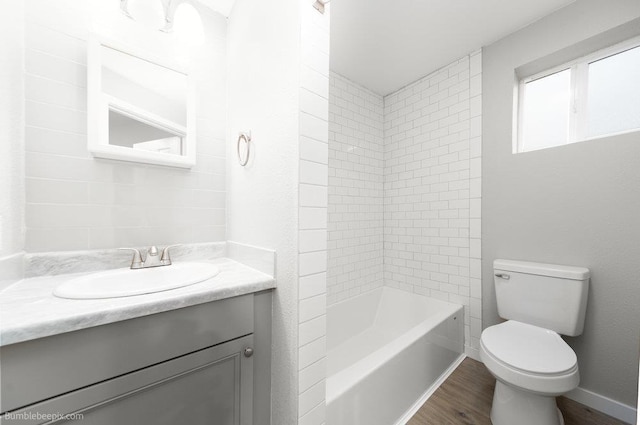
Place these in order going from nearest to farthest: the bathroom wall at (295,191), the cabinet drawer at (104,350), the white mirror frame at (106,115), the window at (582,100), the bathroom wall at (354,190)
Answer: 1. the cabinet drawer at (104,350)
2. the bathroom wall at (295,191)
3. the white mirror frame at (106,115)
4. the window at (582,100)
5. the bathroom wall at (354,190)

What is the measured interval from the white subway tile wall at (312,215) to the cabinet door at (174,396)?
25 cm

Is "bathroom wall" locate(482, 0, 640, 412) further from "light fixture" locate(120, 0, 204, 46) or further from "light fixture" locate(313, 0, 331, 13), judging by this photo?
"light fixture" locate(120, 0, 204, 46)

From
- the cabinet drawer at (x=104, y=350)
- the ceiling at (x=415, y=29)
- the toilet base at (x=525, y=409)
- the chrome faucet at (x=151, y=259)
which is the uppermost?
the ceiling at (x=415, y=29)

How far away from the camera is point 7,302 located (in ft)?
2.40

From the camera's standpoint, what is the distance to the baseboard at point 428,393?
1.42 metres

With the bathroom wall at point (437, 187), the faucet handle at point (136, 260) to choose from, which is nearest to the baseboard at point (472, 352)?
the bathroom wall at point (437, 187)

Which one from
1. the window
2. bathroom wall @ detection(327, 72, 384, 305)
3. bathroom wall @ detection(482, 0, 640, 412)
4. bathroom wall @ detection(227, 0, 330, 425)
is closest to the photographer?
bathroom wall @ detection(227, 0, 330, 425)

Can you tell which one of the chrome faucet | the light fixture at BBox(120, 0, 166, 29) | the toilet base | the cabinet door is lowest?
the toilet base

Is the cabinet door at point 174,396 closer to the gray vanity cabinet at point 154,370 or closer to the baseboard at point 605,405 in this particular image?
the gray vanity cabinet at point 154,370

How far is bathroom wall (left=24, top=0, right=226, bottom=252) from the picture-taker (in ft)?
3.34

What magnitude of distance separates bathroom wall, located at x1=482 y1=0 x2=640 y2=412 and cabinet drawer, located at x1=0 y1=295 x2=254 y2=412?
80.8 inches

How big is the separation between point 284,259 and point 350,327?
1.63 m

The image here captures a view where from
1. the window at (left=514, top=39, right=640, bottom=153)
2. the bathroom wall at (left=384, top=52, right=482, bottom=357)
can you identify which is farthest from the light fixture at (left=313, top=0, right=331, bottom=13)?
the window at (left=514, top=39, right=640, bottom=153)

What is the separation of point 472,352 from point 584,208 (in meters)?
1.39
